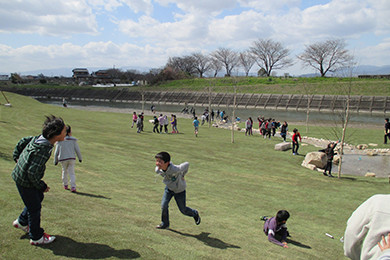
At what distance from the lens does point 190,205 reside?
848 cm

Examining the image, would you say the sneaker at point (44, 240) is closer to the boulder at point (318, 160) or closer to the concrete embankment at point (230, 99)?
the boulder at point (318, 160)

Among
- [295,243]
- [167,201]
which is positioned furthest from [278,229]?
[167,201]

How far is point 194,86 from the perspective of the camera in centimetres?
8862

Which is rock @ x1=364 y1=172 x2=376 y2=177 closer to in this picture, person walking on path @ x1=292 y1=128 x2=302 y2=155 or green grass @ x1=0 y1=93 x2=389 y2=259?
green grass @ x1=0 y1=93 x2=389 y2=259

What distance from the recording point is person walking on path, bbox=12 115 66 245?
4621mm

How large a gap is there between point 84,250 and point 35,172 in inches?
57.6

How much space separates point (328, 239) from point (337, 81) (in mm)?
72897

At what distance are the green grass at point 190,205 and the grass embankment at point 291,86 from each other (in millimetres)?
41886

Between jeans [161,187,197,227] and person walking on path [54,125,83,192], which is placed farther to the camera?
person walking on path [54,125,83,192]

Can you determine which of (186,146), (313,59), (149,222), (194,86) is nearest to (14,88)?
(194,86)

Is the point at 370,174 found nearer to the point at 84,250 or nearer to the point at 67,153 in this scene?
the point at 67,153

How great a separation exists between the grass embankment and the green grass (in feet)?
137

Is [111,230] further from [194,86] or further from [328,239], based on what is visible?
[194,86]

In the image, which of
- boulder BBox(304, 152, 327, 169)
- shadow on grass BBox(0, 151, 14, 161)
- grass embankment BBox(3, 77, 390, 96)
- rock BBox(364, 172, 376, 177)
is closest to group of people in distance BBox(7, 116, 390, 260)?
shadow on grass BBox(0, 151, 14, 161)
